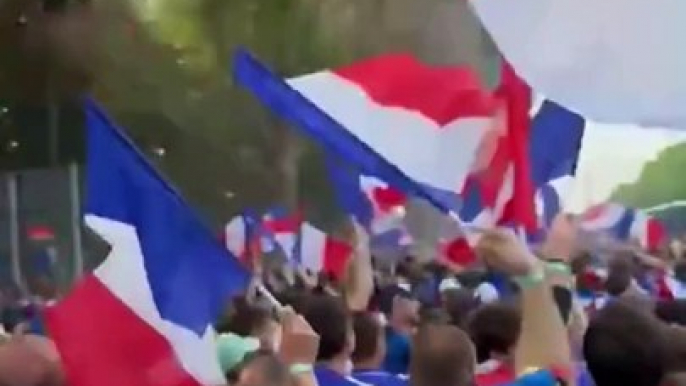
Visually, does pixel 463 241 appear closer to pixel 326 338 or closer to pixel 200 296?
pixel 326 338

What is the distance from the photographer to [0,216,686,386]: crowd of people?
3.26 metres

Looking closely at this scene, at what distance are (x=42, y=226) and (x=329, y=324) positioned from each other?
11026mm

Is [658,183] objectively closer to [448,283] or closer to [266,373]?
[448,283]

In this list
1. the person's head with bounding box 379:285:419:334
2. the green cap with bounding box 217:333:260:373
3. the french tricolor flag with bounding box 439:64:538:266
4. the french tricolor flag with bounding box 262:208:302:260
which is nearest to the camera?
the green cap with bounding box 217:333:260:373

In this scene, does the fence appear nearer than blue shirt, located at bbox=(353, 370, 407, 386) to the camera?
No

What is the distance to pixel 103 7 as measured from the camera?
1812 cm

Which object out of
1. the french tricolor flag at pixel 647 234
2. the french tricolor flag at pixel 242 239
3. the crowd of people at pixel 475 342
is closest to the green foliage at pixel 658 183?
the french tricolor flag at pixel 647 234

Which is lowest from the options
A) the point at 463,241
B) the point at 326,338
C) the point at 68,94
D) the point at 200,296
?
the point at 68,94

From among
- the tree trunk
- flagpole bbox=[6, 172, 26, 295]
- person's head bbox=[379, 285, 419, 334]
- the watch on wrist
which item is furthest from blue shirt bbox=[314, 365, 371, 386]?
the tree trunk


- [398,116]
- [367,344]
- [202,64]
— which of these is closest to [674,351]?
[367,344]

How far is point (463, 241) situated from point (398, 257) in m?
6.26

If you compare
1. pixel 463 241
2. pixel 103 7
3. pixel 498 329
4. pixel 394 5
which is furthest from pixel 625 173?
pixel 498 329

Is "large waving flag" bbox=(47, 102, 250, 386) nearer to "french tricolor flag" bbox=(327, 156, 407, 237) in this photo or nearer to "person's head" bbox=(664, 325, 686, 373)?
"person's head" bbox=(664, 325, 686, 373)

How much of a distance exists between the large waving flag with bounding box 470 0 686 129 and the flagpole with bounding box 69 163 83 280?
841 centimetres
